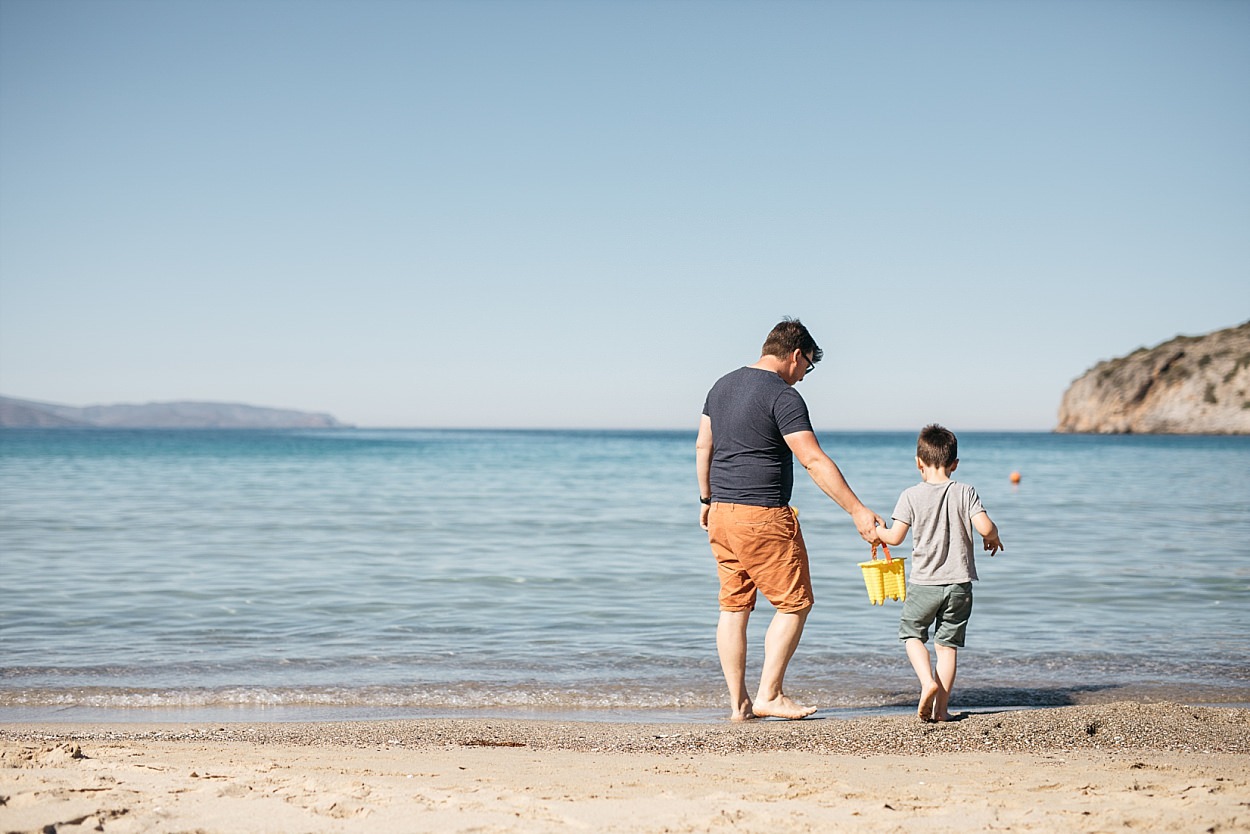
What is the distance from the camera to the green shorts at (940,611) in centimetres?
492

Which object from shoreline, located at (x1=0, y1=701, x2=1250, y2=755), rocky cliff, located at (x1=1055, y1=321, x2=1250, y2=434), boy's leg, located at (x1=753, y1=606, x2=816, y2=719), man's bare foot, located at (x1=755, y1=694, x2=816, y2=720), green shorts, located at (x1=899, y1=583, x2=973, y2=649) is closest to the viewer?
shoreline, located at (x1=0, y1=701, x2=1250, y2=755)

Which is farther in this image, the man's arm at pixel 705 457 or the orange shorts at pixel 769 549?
the man's arm at pixel 705 457

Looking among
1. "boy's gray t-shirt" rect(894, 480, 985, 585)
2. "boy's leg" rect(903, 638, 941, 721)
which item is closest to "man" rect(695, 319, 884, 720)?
"boy's gray t-shirt" rect(894, 480, 985, 585)

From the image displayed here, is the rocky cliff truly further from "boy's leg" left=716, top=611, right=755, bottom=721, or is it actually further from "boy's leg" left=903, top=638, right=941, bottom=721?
"boy's leg" left=716, top=611, right=755, bottom=721

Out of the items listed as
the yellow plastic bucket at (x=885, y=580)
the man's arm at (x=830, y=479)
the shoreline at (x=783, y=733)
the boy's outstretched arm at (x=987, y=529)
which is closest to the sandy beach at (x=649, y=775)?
the shoreline at (x=783, y=733)

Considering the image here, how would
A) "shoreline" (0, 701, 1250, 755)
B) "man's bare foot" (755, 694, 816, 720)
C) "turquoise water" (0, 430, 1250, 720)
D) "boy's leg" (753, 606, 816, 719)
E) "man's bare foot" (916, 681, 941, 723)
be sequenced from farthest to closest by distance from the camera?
"turquoise water" (0, 430, 1250, 720) < "man's bare foot" (755, 694, 816, 720) < "boy's leg" (753, 606, 816, 719) < "man's bare foot" (916, 681, 941, 723) < "shoreline" (0, 701, 1250, 755)

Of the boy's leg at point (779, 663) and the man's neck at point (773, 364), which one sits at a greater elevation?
the man's neck at point (773, 364)

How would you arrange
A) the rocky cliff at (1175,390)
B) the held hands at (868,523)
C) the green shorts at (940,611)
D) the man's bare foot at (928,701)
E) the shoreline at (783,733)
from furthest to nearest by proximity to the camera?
1. the rocky cliff at (1175,390)
2. the green shorts at (940,611)
3. the man's bare foot at (928,701)
4. the held hands at (868,523)
5. the shoreline at (783,733)

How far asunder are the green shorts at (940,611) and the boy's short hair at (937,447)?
593 millimetres

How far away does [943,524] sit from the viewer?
490 cm

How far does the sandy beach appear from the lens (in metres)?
3.31

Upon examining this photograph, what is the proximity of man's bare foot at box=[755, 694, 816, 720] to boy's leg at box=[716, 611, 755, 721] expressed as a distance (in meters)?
0.10

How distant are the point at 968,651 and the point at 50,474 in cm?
2718

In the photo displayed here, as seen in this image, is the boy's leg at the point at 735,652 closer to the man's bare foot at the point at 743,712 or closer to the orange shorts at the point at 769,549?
the man's bare foot at the point at 743,712
